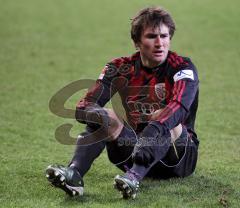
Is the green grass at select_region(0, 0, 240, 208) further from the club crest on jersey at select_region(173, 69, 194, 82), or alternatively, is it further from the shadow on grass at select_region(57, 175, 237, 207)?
the club crest on jersey at select_region(173, 69, 194, 82)

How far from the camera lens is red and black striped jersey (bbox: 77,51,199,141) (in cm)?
438

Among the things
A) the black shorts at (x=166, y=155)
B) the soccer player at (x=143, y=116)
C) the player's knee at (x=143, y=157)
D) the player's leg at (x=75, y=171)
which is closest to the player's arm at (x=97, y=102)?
the soccer player at (x=143, y=116)

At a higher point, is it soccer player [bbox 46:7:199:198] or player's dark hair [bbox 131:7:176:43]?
player's dark hair [bbox 131:7:176:43]

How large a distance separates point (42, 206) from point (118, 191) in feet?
1.72

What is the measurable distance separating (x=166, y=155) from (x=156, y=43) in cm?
75

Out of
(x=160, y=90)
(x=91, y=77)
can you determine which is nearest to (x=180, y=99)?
(x=160, y=90)

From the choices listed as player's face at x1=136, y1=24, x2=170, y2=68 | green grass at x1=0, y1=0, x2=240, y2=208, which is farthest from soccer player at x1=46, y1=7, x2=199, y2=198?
green grass at x1=0, y1=0, x2=240, y2=208

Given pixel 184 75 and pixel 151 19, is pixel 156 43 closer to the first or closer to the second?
pixel 151 19

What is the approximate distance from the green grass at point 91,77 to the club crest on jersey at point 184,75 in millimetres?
719

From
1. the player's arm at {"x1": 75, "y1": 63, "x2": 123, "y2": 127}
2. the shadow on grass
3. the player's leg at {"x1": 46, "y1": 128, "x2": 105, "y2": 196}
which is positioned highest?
the player's arm at {"x1": 75, "y1": 63, "x2": 123, "y2": 127}

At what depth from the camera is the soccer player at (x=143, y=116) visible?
13.2 ft

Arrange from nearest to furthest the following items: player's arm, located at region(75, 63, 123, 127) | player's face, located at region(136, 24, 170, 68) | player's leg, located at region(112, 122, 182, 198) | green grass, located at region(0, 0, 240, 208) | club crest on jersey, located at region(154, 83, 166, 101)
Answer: player's leg, located at region(112, 122, 182, 198) → player's arm, located at region(75, 63, 123, 127) → green grass, located at region(0, 0, 240, 208) → player's face, located at region(136, 24, 170, 68) → club crest on jersey, located at region(154, 83, 166, 101)

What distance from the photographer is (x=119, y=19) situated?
1483 centimetres

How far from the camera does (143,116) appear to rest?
4.53 meters
